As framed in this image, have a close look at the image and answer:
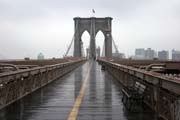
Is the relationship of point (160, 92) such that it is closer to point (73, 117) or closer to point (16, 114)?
point (73, 117)

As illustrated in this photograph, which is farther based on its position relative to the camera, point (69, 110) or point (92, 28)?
point (92, 28)

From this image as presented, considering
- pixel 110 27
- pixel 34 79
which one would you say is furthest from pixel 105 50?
pixel 34 79

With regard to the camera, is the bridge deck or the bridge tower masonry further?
the bridge tower masonry

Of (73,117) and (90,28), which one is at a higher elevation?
(90,28)

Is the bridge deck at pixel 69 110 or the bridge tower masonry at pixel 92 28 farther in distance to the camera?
the bridge tower masonry at pixel 92 28

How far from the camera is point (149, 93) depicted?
40.2ft

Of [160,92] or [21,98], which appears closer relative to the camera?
[160,92]

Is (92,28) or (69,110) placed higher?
(92,28)

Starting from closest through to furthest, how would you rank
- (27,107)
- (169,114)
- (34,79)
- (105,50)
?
(169,114)
(27,107)
(34,79)
(105,50)

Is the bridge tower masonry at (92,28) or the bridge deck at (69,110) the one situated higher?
the bridge tower masonry at (92,28)

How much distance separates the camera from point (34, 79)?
1816 centimetres

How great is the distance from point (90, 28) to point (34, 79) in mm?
142081

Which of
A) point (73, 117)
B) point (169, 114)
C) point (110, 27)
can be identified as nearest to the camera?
point (169, 114)

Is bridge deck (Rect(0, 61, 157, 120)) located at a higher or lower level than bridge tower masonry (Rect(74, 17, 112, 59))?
lower
